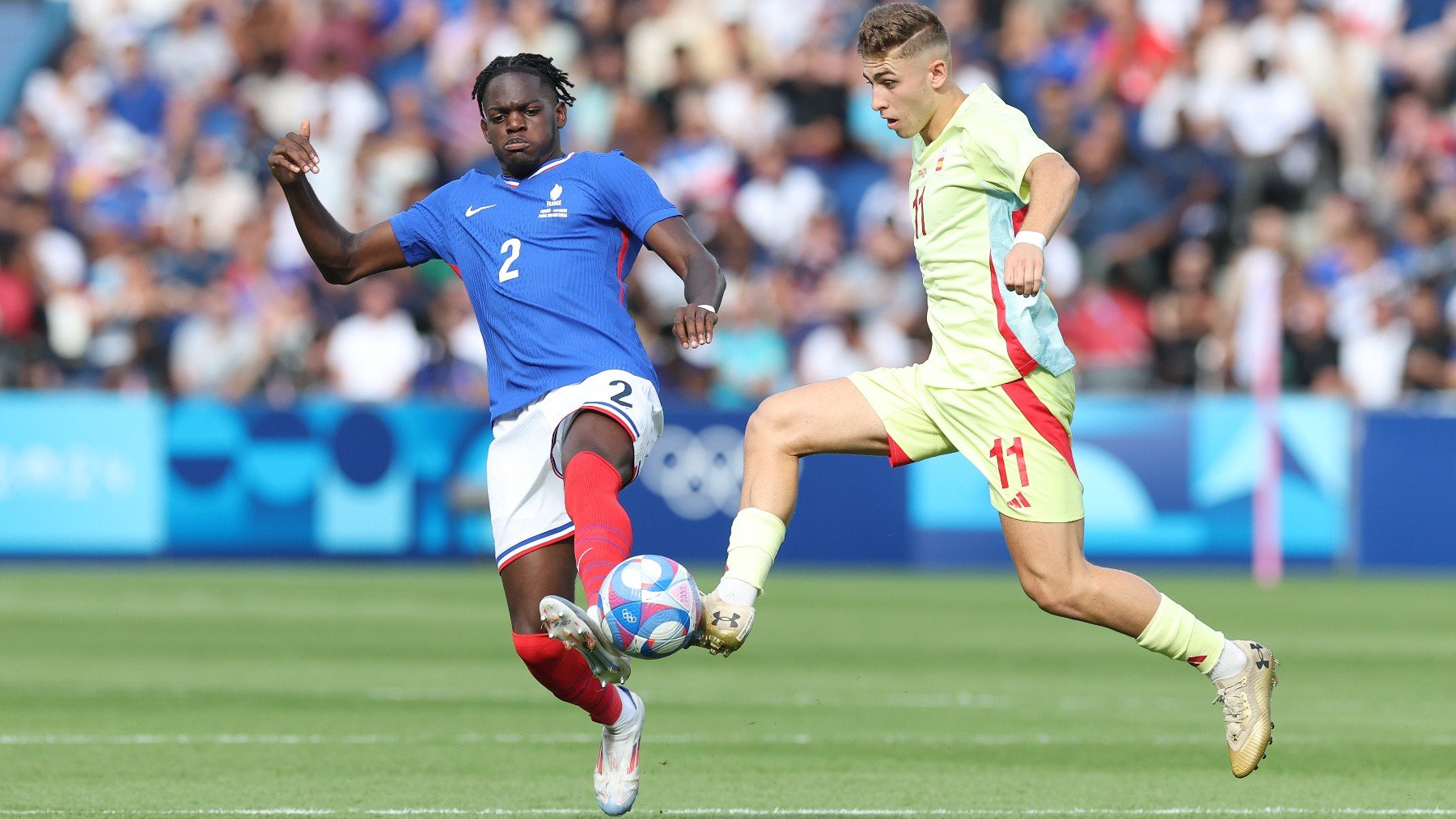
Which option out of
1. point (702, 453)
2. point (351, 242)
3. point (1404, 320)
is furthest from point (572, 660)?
point (1404, 320)

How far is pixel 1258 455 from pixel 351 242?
11560 mm

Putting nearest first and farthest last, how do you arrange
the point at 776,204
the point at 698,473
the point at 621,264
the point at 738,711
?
1. the point at 621,264
2. the point at 738,711
3. the point at 698,473
4. the point at 776,204

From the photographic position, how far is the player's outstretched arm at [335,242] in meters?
7.23

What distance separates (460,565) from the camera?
17.6m

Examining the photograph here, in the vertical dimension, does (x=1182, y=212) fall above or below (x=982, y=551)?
above

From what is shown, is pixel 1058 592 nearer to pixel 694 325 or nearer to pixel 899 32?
pixel 694 325

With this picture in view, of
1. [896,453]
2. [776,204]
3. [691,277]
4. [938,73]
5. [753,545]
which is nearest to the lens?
[691,277]

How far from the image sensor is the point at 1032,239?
639cm

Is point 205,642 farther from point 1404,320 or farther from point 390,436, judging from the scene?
point 1404,320

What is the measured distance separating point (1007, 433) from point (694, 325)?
1223mm

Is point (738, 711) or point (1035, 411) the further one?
point (738, 711)

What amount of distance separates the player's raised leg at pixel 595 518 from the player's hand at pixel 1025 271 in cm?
128

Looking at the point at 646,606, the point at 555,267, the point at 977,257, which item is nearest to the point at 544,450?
the point at 555,267

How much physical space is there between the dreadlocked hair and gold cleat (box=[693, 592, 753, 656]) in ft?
5.56
